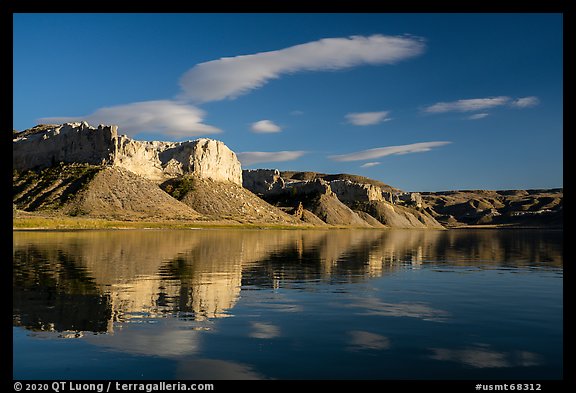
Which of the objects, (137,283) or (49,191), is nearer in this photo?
(137,283)

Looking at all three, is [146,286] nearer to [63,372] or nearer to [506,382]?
[63,372]

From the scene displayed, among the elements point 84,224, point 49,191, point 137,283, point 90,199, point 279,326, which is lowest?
point 279,326

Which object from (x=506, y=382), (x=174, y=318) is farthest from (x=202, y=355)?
(x=506, y=382)

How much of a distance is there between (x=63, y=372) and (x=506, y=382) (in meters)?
12.9

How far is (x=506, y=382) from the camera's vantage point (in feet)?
43.4

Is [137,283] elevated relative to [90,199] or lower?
lower

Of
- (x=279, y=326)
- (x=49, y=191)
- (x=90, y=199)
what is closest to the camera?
(x=279, y=326)

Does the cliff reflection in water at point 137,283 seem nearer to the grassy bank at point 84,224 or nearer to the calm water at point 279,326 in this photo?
the calm water at point 279,326

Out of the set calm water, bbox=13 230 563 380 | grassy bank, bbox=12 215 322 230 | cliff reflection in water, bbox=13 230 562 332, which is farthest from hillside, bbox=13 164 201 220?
calm water, bbox=13 230 563 380

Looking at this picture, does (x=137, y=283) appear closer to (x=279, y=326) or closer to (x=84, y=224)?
(x=279, y=326)

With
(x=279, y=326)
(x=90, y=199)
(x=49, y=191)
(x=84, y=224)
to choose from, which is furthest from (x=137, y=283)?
(x=49, y=191)
